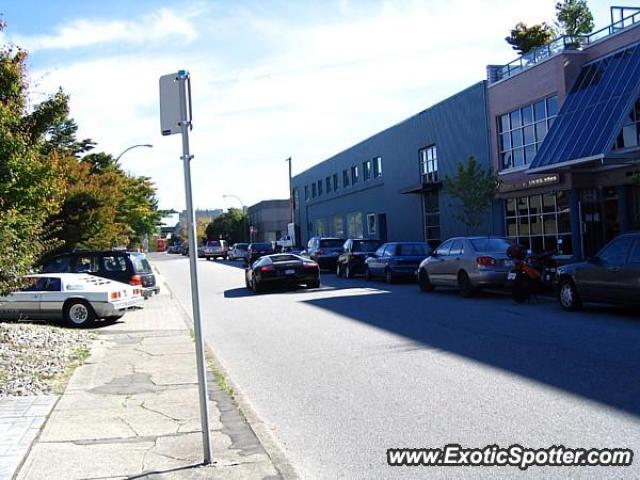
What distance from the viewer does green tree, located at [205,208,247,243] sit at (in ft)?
340

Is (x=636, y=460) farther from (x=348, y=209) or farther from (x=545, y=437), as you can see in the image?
(x=348, y=209)

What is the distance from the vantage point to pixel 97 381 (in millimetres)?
9133

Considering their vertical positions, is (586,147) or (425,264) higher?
(586,147)

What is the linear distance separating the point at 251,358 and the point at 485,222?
72.8 ft

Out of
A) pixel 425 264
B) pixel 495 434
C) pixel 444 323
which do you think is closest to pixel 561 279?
pixel 444 323

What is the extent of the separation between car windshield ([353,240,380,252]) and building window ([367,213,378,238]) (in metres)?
17.0

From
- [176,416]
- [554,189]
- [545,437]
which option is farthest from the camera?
[554,189]

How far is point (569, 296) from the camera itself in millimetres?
14445

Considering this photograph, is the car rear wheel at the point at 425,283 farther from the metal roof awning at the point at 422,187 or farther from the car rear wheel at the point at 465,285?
the metal roof awning at the point at 422,187

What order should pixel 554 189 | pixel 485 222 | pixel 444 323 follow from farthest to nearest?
pixel 485 222 → pixel 554 189 → pixel 444 323

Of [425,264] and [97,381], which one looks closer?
[97,381]

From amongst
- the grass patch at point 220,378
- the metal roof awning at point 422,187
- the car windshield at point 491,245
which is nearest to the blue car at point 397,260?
the car windshield at point 491,245

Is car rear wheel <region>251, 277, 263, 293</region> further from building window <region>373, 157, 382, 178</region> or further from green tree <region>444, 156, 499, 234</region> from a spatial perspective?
building window <region>373, 157, 382, 178</region>

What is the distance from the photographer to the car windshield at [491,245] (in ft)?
59.9
